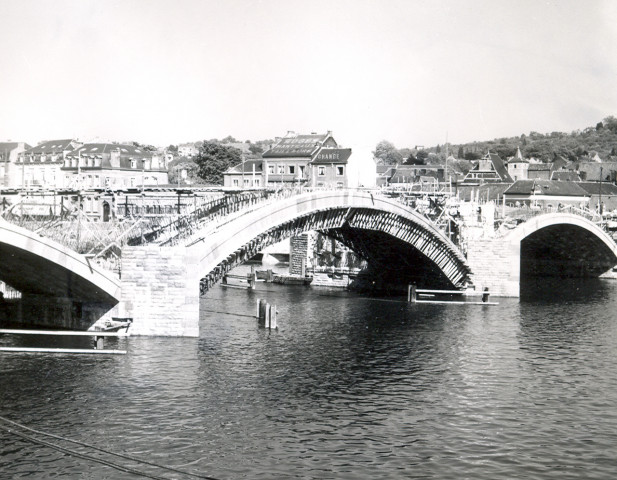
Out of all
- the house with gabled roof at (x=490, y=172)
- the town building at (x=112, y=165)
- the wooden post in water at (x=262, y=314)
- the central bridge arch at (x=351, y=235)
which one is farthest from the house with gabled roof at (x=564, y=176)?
the wooden post in water at (x=262, y=314)

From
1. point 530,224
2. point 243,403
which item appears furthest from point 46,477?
point 530,224

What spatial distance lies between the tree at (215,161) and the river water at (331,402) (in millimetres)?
93067

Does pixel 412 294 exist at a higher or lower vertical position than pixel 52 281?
lower

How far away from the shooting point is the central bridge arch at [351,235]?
53000 mm

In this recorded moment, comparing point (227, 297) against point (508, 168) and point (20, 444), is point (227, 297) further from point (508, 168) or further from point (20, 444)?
point (508, 168)

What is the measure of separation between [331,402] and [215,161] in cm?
11707

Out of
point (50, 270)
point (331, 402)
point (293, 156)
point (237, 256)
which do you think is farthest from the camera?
point (293, 156)

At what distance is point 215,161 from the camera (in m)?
152

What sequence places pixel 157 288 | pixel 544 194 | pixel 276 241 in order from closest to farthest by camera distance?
pixel 157 288 < pixel 276 241 < pixel 544 194

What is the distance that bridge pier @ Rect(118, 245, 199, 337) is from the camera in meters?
48.6

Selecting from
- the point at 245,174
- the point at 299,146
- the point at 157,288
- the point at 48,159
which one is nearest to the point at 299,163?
the point at 299,146

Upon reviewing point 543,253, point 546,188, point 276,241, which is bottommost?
point 543,253

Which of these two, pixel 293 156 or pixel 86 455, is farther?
pixel 293 156

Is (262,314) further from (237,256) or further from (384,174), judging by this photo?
(384,174)
